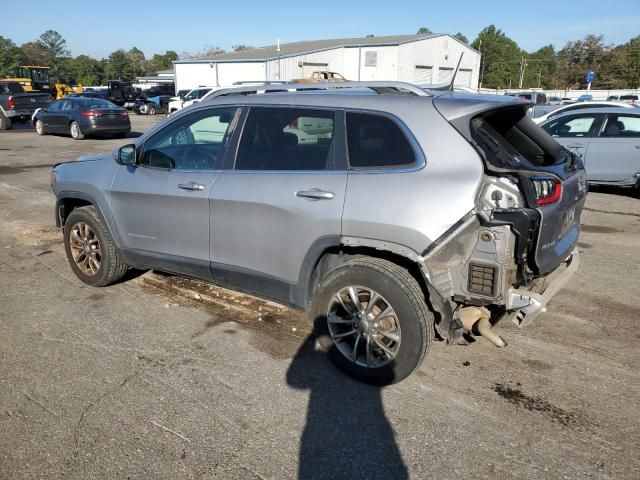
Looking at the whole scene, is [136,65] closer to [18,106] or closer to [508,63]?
[508,63]

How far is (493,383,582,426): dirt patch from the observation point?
303cm

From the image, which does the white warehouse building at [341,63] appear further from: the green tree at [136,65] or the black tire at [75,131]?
the green tree at [136,65]

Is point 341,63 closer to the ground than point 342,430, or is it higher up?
higher up

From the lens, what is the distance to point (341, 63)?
41.6m

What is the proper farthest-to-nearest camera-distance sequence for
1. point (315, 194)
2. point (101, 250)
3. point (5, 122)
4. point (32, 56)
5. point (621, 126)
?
point (32, 56) → point (5, 122) → point (621, 126) → point (101, 250) → point (315, 194)

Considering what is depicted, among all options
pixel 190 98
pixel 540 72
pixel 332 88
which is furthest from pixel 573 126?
pixel 540 72

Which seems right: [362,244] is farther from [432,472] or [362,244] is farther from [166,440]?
[166,440]

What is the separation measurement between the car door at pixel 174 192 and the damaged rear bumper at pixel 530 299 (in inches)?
88.3

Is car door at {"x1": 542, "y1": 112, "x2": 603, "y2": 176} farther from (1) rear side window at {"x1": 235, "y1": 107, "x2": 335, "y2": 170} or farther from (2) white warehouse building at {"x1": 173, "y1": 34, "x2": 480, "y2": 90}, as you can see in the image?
(2) white warehouse building at {"x1": 173, "y1": 34, "x2": 480, "y2": 90}

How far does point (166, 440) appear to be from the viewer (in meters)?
2.86

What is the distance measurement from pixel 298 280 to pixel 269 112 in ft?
4.11

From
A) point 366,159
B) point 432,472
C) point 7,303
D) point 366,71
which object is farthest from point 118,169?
point 366,71

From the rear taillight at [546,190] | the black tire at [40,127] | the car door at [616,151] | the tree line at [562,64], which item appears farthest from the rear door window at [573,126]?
the tree line at [562,64]

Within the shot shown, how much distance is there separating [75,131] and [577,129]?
1775 cm
